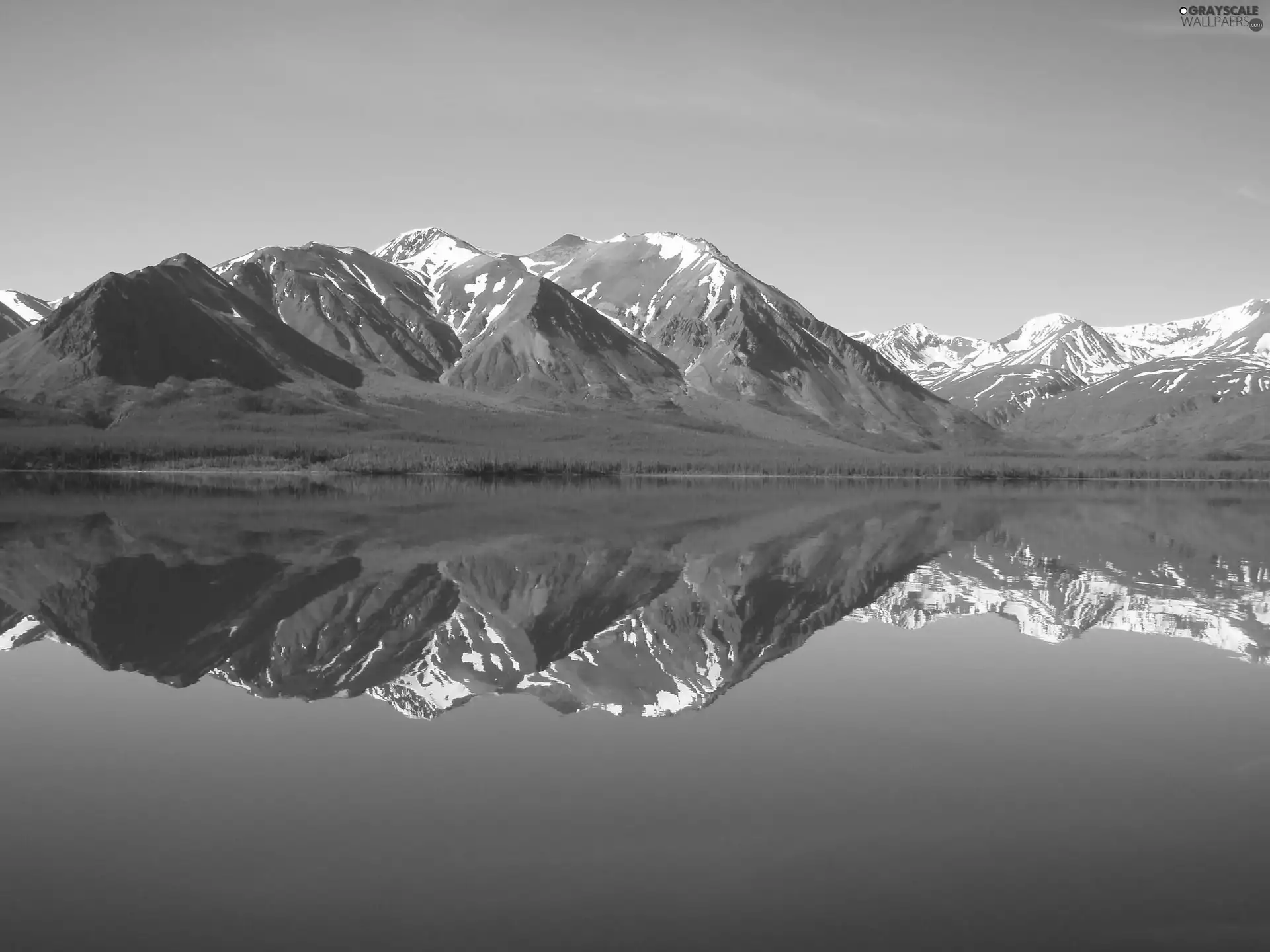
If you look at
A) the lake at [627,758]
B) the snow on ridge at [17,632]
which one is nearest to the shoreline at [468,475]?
the lake at [627,758]

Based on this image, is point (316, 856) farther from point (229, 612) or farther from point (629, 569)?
point (629, 569)

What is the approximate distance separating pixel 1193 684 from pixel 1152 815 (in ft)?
32.9

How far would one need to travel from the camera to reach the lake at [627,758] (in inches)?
474

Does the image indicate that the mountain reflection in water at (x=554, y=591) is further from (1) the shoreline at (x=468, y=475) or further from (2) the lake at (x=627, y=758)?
(1) the shoreline at (x=468, y=475)

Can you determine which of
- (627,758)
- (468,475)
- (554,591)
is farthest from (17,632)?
(468,475)

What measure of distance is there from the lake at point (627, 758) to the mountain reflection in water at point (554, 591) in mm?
238

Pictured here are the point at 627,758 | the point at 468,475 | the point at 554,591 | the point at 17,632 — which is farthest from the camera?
the point at 468,475

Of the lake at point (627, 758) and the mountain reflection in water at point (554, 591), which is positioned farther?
the mountain reflection in water at point (554, 591)

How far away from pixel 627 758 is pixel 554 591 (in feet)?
65.2

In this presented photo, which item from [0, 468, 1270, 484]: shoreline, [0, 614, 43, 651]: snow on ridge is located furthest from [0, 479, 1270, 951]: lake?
[0, 468, 1270, 484]: shoreline

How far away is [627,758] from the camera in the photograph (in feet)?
59.2

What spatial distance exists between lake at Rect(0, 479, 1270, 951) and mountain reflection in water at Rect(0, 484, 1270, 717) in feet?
0.78

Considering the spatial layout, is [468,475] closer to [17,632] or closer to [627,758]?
[17,632]

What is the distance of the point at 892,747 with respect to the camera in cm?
1861
